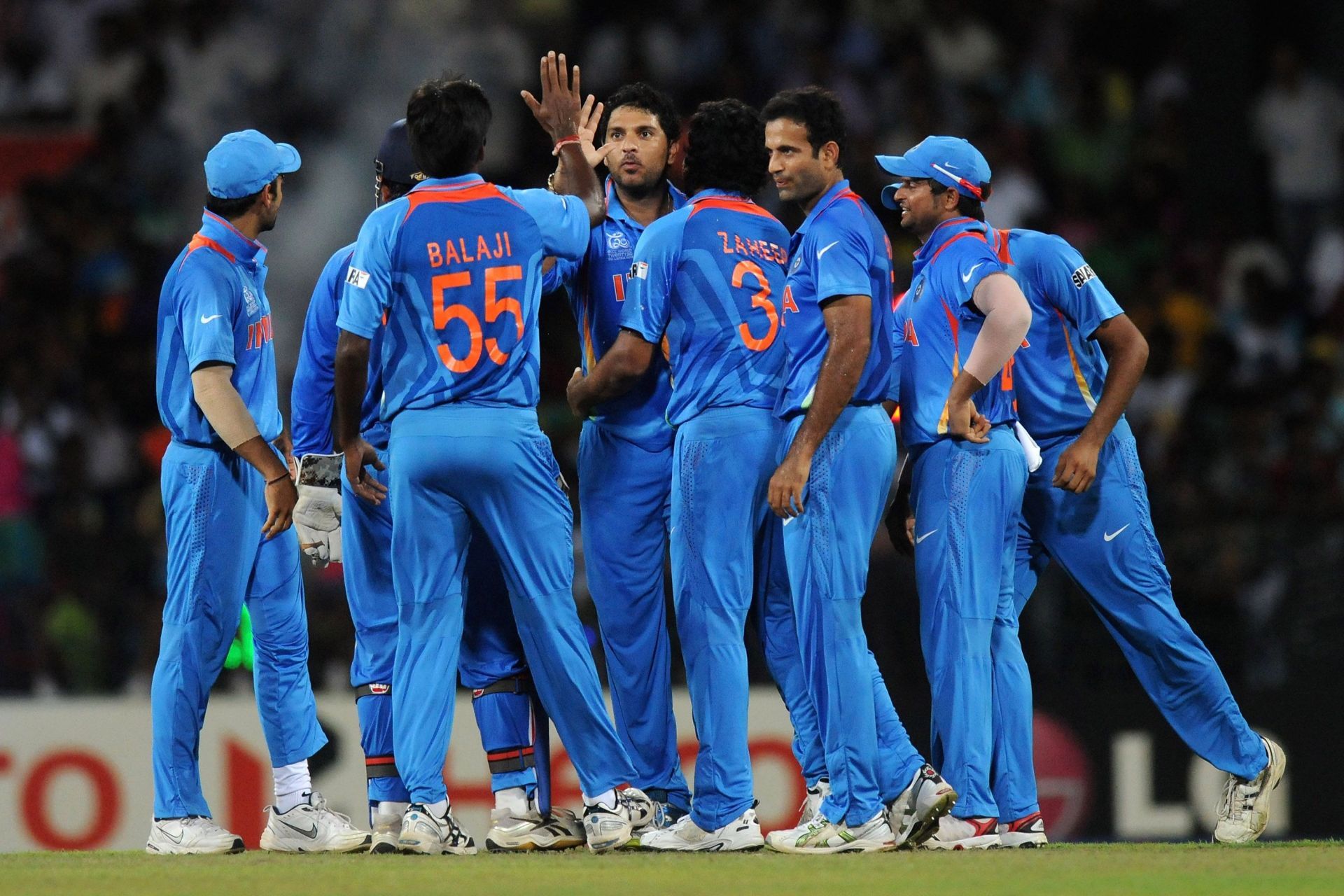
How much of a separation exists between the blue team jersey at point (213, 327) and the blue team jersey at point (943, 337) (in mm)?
2468

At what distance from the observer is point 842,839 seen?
21.6 ft

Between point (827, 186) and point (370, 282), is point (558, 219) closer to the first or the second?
point (370, 282)

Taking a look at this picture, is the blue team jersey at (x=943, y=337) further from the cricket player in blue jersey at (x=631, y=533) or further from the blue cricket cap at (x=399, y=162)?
the blue cricket cap at (x=399, y=162)

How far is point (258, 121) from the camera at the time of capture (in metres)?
14.5

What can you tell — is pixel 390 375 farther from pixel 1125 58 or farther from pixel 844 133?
pixel 1125 58

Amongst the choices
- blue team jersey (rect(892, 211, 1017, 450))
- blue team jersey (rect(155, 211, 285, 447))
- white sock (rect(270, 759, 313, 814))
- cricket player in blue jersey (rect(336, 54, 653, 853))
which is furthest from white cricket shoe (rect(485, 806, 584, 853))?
blue team jersey (rect(892, 211, 1017, 450))

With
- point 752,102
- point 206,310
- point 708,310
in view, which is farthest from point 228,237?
point 752,102

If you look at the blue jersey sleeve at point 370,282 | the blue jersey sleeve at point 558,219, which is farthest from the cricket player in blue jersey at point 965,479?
the blue jersey sleeve at point 370,282

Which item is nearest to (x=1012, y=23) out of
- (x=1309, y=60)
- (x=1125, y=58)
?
(x=1125, y=58)

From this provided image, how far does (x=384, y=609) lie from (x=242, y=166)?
1.80m

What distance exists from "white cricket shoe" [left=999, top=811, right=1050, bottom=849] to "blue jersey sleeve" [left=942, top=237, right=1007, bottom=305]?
2.00 meters

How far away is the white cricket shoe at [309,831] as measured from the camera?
7082mm

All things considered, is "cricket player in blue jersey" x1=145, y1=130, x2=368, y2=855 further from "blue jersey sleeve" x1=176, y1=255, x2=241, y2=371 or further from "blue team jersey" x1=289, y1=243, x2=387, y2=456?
"blue team jersey" x1=289, y1=243, x2=387, y2=456

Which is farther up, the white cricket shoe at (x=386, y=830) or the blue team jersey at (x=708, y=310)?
the blue team jersey at (x=708, y=310)
